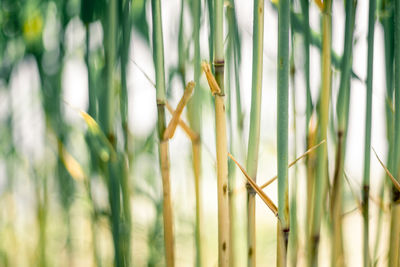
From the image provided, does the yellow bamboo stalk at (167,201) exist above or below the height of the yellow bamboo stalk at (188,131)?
below

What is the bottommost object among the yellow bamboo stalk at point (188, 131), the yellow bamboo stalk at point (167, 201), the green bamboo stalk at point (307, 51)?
the yellow bamboo stalk at point (167, 201)

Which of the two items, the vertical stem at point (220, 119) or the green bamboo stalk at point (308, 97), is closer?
the vertical stem at point (220, 119)

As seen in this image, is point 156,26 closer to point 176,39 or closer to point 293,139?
point 176,39

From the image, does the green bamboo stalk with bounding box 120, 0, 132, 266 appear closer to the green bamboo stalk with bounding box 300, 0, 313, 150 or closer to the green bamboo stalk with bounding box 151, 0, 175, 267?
the green bamboo stalk with bounding box 151, 0, 175, 267

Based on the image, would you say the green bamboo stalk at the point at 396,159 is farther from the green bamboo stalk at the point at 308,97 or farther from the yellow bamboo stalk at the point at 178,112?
the yellow bamboo stalk at the point at 178,112

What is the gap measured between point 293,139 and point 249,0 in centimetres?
19

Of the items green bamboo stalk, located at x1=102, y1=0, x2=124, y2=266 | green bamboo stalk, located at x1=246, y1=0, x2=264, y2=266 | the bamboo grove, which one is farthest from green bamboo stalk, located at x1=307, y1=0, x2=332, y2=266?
green bamboo stalk, located at x1=102, y1=0, x2=124, y2=266

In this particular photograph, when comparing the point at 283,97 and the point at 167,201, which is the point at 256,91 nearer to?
the point at 283,97

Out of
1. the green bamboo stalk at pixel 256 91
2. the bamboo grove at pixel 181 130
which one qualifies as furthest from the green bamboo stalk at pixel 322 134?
the green bamboo stalk at pixel 256 91

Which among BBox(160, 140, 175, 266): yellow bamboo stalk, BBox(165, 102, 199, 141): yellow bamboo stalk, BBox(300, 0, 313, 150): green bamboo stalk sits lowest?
BBox(160, 140, 175, 266): yellow bamboo stalk

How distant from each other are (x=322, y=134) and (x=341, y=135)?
28 mm

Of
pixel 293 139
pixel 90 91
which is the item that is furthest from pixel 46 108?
pixel 293 139

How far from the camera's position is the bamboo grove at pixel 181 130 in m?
0.52

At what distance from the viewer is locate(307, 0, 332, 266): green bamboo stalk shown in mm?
521
